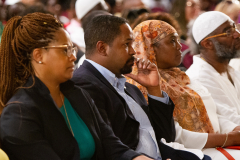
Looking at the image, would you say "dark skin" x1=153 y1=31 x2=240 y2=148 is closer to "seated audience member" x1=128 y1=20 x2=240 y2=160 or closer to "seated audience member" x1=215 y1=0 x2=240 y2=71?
"seated audience member" x1=128 y1=20 x2=240 y2=160

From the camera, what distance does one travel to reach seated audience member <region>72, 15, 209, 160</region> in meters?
2.12

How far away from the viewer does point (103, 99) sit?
2.08 meters

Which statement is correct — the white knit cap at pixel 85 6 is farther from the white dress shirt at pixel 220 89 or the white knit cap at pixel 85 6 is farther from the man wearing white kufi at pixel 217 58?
the white dress shirt at pixel 220 89

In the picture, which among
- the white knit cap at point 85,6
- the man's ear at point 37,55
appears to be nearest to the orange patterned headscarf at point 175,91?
the man's ear at point 37,55

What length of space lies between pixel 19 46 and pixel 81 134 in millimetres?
552

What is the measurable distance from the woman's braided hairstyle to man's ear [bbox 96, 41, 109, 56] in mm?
574

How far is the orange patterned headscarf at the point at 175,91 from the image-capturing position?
2789 millimetres

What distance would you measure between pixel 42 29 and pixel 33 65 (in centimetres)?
19

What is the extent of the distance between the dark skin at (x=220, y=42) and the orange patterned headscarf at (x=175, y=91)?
2.51 feet

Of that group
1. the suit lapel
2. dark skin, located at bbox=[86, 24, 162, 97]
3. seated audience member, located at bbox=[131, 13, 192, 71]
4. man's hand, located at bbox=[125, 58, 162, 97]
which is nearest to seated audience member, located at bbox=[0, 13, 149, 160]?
the suit lapel

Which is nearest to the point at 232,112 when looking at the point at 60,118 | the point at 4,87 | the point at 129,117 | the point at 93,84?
the point at 129,117

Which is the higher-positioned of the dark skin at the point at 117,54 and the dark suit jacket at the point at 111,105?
the dark skin at the point at 117,54

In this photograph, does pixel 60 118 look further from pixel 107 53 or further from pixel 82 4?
pixel 82 4

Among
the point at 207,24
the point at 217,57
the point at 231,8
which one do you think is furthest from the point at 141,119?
the point at 231,8
